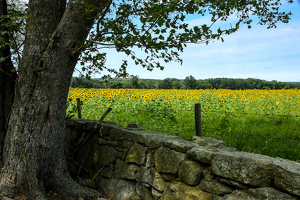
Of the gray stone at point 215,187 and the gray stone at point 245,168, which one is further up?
the gray stone at point 245,168

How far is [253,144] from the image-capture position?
4.84 m

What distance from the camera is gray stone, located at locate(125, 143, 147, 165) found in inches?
151

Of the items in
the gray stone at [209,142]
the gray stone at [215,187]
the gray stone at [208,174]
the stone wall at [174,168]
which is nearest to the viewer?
the stone wall at [174,168]


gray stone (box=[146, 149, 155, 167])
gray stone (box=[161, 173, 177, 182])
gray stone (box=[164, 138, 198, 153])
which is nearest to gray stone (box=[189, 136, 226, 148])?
gray stone (box=[164, 138, 198, 153])

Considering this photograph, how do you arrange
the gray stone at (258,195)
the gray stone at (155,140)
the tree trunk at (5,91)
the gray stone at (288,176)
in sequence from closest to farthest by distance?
the gray stone at (288,176)
the gray stone at (258,195)
the gray stone at (155,140)
the tree trunk at (5,91)

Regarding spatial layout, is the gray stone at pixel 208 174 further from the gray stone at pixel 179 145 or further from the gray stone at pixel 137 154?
the gray stone at pixel 137 154

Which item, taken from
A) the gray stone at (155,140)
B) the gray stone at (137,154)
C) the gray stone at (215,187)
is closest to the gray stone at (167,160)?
the gray stone at (155,140)

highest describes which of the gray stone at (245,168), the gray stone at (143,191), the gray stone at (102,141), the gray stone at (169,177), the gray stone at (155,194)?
the gray stone at (245,168)

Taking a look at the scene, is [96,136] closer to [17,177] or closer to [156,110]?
[17,177]

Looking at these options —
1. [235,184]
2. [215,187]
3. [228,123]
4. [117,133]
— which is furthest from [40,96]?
[228,123]

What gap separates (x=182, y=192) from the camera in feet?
9.73

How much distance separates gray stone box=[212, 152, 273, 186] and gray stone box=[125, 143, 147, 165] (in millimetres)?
1500

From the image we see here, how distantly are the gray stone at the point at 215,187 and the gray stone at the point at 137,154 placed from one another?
1298 millimetres

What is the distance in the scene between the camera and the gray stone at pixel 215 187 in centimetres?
253
